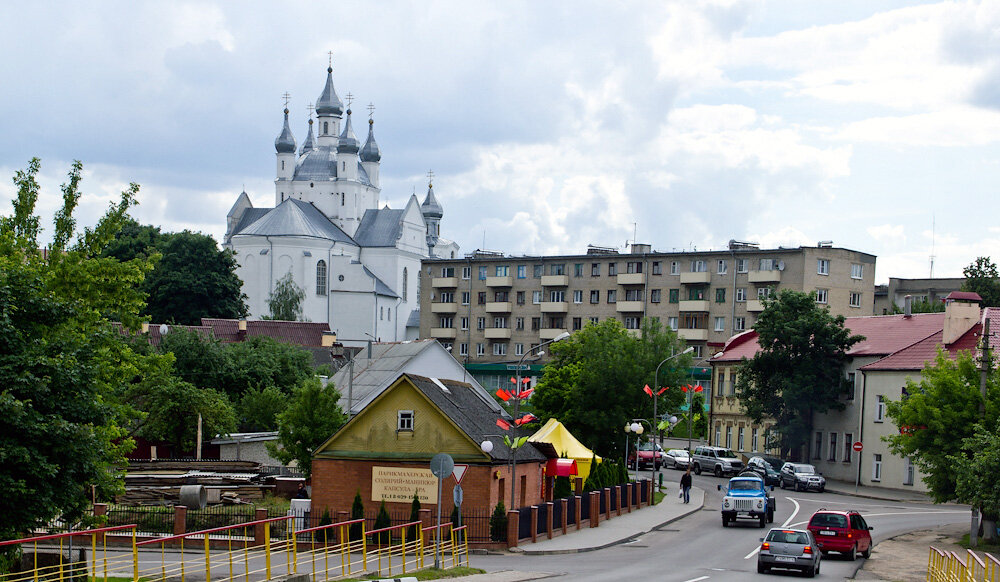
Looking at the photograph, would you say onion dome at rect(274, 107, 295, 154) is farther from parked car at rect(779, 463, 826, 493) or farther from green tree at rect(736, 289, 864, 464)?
parked car at rect(779, 463, 826, 493)

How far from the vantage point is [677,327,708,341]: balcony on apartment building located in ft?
319

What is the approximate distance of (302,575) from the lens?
1962 centimetres

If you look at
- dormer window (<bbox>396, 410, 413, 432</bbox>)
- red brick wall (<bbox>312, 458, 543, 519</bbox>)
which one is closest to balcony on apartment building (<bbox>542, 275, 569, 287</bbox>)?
red brick wall (<bbox>312, 458, 543, 519</bbox>)

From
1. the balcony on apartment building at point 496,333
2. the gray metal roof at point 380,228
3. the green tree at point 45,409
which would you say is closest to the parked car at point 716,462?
the green tree at point 45,409

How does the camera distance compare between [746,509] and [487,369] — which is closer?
[746,509]

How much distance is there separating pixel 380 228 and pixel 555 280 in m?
55.4

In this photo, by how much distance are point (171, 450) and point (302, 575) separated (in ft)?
120

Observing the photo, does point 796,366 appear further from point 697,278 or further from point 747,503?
point 697,278

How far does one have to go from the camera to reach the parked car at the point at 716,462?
60438 mm

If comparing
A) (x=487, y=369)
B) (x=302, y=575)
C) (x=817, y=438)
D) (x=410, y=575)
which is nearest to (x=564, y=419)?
(x=817, y=438)

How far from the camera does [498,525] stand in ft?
100

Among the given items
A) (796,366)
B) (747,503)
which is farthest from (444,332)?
(747,503)

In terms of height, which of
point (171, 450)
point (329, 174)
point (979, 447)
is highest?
point (329, 174)

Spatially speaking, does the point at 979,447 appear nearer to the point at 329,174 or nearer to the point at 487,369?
the point at 487,369
